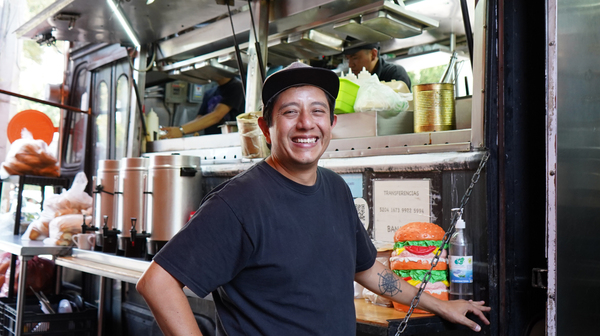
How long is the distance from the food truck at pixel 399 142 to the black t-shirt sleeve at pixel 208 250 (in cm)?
64

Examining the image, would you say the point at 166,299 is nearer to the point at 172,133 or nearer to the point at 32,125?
the point at 172,133

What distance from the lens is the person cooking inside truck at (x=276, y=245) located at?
4.47 feet

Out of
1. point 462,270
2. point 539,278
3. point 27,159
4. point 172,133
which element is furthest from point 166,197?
point 27,159

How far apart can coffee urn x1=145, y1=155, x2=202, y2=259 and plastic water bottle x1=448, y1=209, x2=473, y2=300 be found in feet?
5.85

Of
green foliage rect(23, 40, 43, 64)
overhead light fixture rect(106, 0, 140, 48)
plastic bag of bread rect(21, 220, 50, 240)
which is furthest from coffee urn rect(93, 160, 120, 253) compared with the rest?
green foliage rect(23, 40, 43, 64)

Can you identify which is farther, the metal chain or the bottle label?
the bottle label

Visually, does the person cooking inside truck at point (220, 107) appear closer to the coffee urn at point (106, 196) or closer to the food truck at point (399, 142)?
the food truck at point (399, 142)

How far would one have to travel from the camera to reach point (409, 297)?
1.86 metres

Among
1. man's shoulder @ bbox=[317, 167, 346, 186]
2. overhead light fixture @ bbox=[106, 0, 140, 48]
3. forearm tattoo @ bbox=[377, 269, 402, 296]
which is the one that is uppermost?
overhead light fixture @ bbox=[106, 0, 140, 48]

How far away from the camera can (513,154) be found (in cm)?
201

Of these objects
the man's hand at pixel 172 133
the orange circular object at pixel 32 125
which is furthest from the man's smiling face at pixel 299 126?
the orange circular object at pixel 32 125

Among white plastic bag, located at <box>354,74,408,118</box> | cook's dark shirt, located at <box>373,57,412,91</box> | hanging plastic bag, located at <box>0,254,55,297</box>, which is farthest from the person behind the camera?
hanging plastic bag, located at <box>0,254,55,297</box>

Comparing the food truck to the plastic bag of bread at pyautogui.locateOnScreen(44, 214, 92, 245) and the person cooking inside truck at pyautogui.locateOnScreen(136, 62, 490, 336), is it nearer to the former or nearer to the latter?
the plastic bag of bread at pyautogui.locateOnScreen(44, 214, 92, 245)

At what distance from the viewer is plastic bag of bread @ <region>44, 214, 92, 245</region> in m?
3.77
